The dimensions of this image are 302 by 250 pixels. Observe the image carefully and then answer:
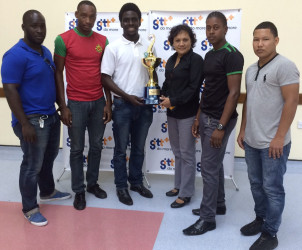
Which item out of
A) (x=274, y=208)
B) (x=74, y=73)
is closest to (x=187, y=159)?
(x=274, y=208)

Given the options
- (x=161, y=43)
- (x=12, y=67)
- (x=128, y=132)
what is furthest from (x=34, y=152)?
(x=161, y=43)

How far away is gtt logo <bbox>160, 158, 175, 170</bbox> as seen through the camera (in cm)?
301

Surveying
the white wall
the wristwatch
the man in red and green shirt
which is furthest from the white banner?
the wristwatch

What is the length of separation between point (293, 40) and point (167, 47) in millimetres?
1476

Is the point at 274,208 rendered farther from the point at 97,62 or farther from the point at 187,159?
the point at 97,62

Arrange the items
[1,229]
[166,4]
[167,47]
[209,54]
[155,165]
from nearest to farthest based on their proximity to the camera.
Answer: [209,54] < [1,229] < [167,47] < [155,165] < [166,4]

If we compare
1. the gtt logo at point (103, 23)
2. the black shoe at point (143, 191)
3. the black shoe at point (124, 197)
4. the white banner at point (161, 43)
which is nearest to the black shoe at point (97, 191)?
the black shoe at point (124, 197)

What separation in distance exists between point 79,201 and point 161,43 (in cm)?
160

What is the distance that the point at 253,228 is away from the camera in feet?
6.82

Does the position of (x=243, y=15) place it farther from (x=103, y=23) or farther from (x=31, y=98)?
(x=31, y=98)

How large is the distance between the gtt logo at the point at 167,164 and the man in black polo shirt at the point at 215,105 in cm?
94

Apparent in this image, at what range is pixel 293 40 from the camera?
3215 millimetres

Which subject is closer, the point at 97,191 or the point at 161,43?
the point at 97,191

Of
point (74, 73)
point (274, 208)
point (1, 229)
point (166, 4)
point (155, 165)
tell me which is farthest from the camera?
point (166, 4)
